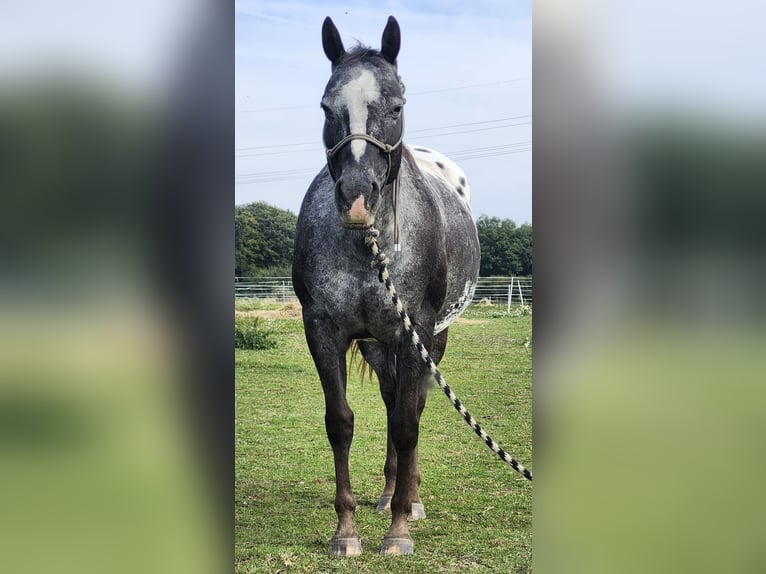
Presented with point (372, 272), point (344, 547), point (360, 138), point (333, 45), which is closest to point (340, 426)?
point (344, 547)

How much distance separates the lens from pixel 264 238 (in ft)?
19.0

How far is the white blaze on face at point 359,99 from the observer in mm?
3074

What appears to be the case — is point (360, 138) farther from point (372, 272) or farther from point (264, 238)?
point (264, 238)


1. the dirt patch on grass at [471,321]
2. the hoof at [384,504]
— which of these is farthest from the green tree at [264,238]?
the hoof at [384,504]

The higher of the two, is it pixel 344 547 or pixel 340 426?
pixel 340 426

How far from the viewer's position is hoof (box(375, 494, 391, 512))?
14.8ft

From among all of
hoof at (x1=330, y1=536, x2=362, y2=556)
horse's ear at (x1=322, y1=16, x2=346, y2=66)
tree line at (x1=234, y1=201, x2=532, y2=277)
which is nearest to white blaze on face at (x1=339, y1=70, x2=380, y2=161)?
horse's ear at (x1=322, y1=16, x2=346, y2=66)

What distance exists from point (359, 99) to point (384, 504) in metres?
2.49
